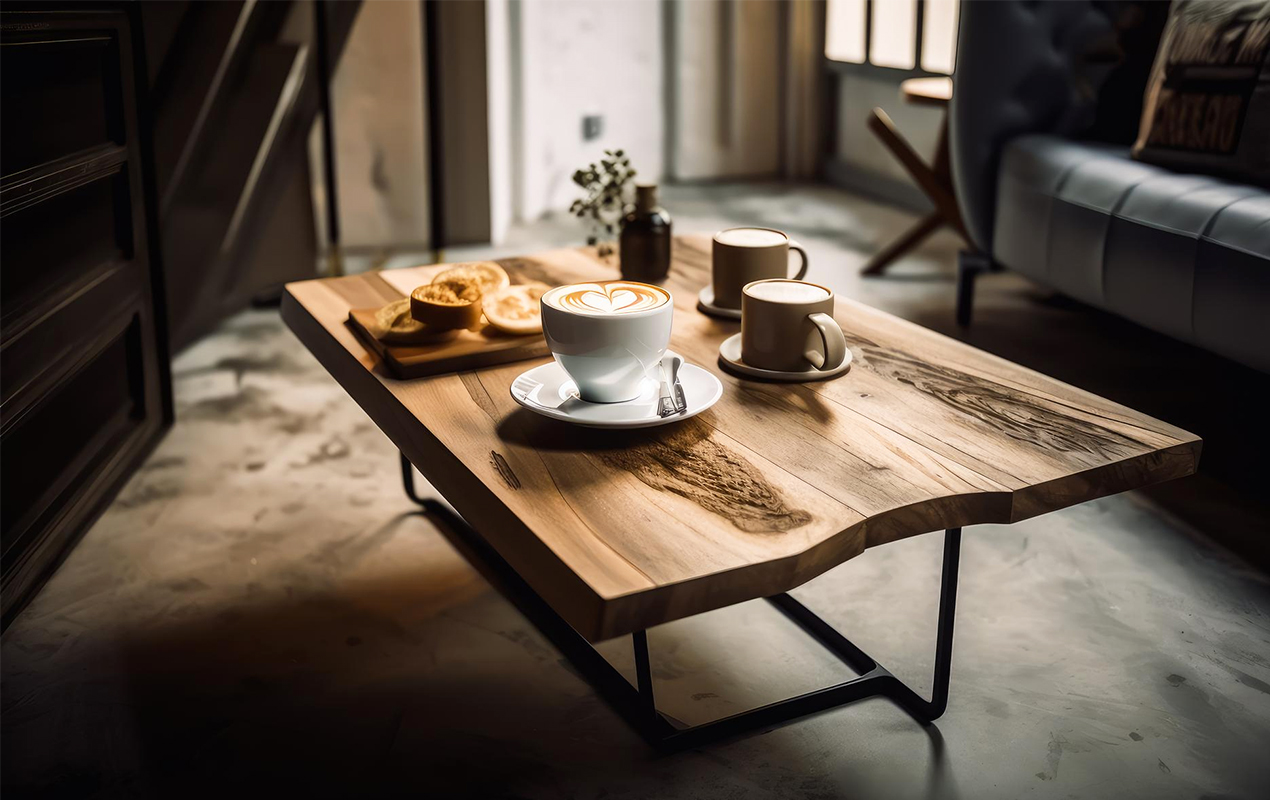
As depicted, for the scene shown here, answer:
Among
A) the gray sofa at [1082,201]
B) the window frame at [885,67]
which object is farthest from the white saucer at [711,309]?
the window frame at [885,67]

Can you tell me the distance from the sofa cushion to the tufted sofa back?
71mm

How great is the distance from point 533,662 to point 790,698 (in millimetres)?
336

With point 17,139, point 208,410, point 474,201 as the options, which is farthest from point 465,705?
point 474,201

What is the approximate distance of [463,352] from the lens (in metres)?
1.23

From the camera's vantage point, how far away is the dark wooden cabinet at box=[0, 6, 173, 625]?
1562mm

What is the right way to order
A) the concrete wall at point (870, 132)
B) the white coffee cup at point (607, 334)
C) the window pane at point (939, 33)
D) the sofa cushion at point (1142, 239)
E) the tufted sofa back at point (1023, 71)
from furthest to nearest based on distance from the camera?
the concrete wall at point (870, 132) → the window pane at point (939, 33) → the tufted sofa back at point (1023, 71) → the sofa cushion at point (1142, 239) → the white coffee cup at point (607, 334)

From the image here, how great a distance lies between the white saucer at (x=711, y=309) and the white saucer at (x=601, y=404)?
0.23 meters

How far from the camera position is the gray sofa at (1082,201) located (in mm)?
1787

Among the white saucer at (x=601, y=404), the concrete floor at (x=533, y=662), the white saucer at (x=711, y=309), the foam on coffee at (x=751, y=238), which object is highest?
the foam on coffee at (x=751, y=238)

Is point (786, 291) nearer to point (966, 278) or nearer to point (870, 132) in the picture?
point (966, 278)

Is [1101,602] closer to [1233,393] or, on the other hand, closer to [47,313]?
[1233,393]

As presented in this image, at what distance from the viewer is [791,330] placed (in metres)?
1.16

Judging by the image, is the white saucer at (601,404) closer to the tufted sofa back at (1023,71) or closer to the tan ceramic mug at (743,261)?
the tan ceramic mug at (743,261)

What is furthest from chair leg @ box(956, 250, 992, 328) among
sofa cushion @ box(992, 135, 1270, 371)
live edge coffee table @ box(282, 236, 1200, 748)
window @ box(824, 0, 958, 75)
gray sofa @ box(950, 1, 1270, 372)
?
live edge coffee table @ box(282, 236, 1200, 748)
